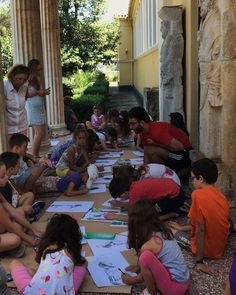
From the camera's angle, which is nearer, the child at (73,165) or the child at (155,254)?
the child at (155,254)

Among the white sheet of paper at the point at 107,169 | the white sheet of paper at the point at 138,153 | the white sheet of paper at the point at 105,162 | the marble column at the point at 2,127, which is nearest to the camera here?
the marble column at the point at 2,127

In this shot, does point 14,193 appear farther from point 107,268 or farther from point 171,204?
point 171,204

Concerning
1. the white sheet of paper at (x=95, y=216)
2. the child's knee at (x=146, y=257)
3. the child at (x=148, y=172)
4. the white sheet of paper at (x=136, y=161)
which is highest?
the child at (x=148, y=172)

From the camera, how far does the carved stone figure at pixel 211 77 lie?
4480 mm

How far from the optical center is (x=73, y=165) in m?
6.40

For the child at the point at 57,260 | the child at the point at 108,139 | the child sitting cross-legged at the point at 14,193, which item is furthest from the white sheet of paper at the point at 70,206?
the child at the point at 108,139

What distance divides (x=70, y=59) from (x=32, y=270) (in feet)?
69.0

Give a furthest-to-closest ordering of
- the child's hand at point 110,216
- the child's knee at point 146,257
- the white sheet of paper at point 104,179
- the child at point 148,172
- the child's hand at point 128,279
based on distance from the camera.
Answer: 1. the white sheet of paper at point 104,179
2. the child's hand at point 110,216
3. the child at point 148,172
4. the child's hand at point 128,279
5. the child's knee at point 146,257

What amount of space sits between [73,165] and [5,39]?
83.7 feet

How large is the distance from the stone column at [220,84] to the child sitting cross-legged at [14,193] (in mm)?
1898

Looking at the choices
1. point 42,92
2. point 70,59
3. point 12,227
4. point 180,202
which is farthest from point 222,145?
point 70,59

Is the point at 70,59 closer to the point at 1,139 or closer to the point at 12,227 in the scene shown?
the point at 1,139

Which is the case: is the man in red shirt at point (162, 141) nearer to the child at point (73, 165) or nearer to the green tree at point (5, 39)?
the child at point (73, 165)

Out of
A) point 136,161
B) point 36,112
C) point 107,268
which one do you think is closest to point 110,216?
point 107,268
